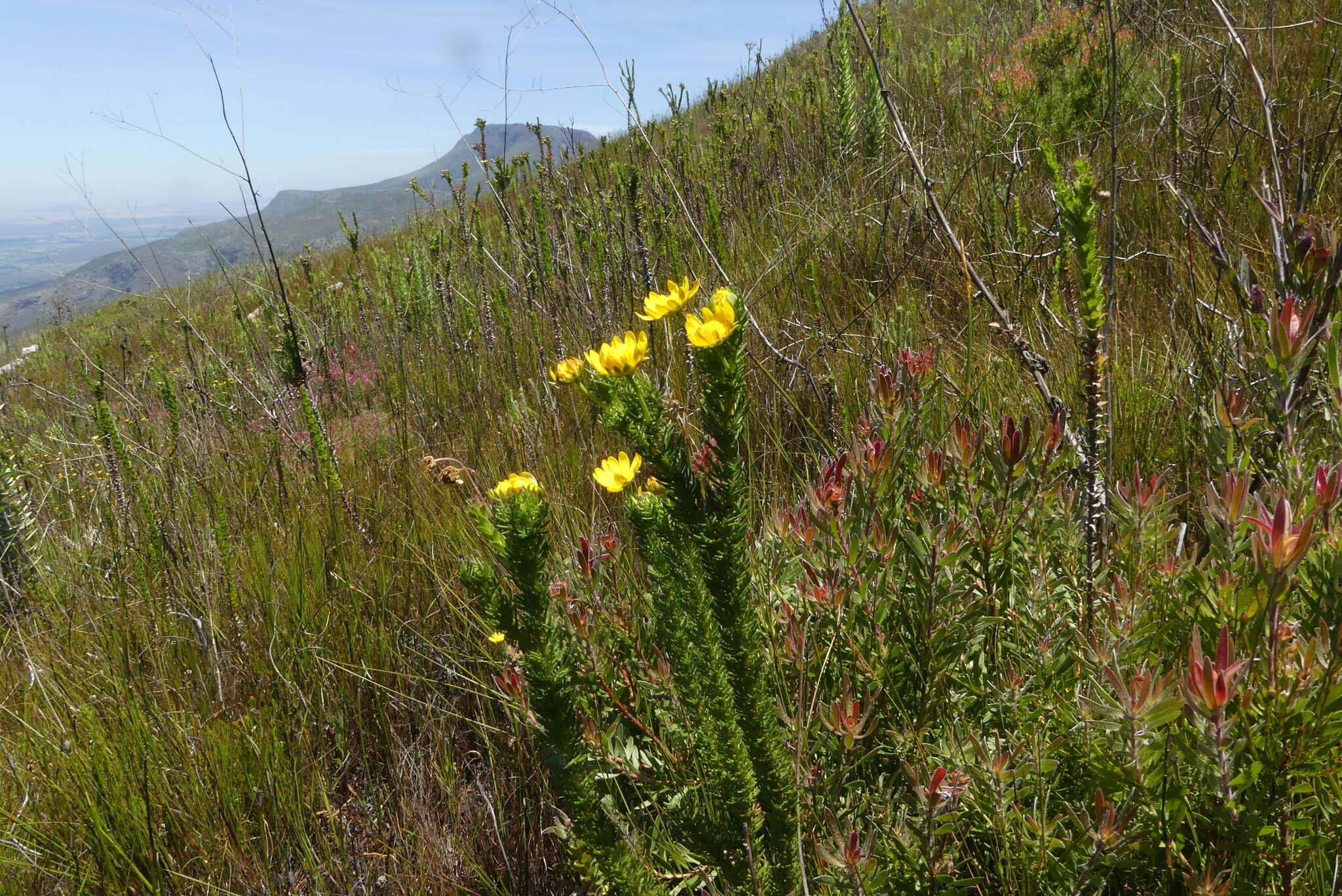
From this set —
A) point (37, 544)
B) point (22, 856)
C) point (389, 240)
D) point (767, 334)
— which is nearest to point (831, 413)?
point (767, 334)

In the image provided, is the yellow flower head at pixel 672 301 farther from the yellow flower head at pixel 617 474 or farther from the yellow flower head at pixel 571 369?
the yellow flower head at pixel 617 474

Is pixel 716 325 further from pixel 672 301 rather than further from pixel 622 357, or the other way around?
pixel 672 301

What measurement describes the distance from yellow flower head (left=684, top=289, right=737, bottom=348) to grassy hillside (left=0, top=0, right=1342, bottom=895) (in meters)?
0.01

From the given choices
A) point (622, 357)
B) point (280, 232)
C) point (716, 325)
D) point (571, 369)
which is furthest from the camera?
point (280, 232)

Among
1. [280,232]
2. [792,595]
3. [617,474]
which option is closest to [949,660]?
[792,595]

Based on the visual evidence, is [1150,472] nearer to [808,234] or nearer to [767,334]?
[767,334]

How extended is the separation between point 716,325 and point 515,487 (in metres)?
0.43

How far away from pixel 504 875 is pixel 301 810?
0.47 metres

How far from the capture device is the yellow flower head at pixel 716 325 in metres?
0.83

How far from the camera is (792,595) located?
148 cm

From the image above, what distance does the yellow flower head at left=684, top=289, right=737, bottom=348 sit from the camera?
83 centimetres

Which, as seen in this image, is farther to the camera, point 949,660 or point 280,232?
point 280,232

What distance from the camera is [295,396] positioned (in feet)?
13.4

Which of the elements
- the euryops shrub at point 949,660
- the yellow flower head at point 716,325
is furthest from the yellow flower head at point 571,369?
the yellow flower head at point 716,325
